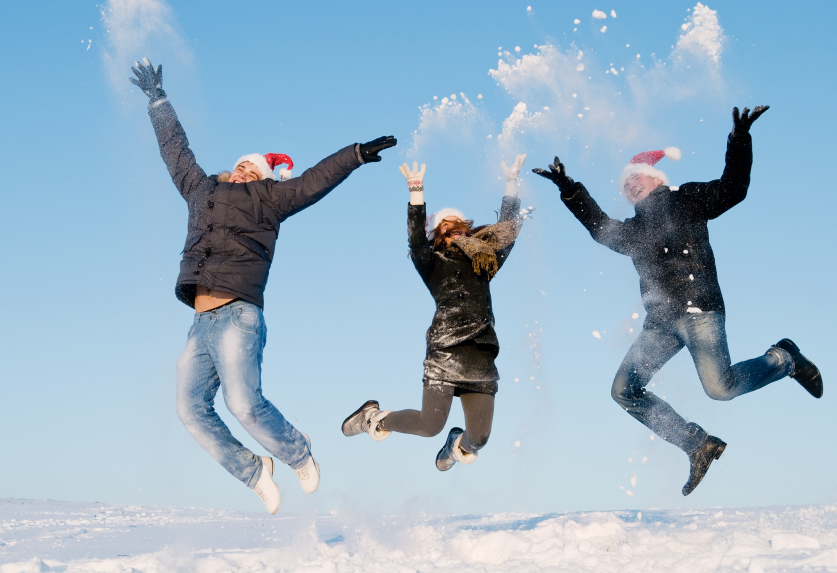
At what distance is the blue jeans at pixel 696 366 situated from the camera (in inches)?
222

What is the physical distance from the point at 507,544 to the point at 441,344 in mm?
1860

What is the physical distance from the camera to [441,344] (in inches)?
210

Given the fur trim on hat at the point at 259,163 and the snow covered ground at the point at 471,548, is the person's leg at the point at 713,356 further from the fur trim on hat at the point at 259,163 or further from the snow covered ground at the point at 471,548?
the fur trim on hat at the point at 259,163

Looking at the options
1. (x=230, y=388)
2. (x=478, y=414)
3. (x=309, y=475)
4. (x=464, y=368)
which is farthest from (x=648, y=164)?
(x=230, y=388)

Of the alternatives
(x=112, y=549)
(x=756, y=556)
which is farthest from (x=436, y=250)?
(x=112, y=549)

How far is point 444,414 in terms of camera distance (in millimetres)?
5355

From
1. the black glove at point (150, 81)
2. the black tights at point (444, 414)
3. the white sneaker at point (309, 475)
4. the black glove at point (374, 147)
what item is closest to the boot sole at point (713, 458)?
Result: the black tights at point (444, 414)

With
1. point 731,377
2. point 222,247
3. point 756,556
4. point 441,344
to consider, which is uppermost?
point 222,247

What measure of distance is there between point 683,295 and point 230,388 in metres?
3.77

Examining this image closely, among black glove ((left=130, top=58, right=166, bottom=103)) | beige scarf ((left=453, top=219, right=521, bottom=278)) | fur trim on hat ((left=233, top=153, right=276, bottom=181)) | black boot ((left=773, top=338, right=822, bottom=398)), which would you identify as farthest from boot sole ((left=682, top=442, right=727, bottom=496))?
black glove ((left=130, top=58, right=166, bottom=103))

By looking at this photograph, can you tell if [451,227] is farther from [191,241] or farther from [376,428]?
[191,241]

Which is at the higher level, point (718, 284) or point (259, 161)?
point (259, 161)

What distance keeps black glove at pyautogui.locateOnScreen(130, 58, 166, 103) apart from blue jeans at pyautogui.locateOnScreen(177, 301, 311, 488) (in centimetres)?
215

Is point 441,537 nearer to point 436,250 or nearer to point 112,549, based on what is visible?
point 436,250
